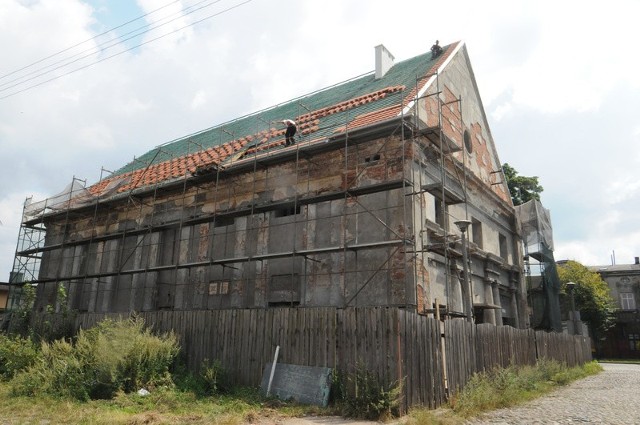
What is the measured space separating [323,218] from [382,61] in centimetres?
876

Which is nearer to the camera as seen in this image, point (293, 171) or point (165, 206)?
point (293, 171)

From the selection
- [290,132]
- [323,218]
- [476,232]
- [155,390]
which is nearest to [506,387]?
[323,218]

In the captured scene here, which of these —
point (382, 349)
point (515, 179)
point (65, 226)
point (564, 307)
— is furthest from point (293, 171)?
point (564, 307)

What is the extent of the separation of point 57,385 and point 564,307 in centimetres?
3661

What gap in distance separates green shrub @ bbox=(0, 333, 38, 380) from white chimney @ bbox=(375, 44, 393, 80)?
579 inches

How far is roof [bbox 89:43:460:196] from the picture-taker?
14.7 meters

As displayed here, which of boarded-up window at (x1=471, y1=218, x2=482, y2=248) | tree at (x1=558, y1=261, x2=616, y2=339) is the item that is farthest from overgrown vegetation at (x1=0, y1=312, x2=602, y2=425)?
tree at (x1=558, y1=261, x2=616, y2=339)

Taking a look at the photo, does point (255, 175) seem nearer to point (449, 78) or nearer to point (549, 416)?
point (449, 78)

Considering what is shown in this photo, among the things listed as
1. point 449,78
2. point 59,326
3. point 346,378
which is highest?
point 449,78

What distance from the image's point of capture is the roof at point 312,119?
577 inches

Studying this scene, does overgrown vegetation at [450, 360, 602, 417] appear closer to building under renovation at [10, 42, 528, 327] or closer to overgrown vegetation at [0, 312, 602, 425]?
overgrown vegetation at [0, 312, 602, 425]

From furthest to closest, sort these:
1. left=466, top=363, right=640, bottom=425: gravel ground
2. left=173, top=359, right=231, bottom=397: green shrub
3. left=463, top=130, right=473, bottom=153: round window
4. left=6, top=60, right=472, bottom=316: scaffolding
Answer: left=463, top=130, right=473, bottom=153: round window → left=6, top=60, right=472, bottom=316: scaffolding → left=173, top=359, right=231, bottom=397: green shrub → left=466, top=363, right=640, bottom=425: gravel ground

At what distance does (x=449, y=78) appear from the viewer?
55.5 feet

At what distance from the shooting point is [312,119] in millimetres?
16891
